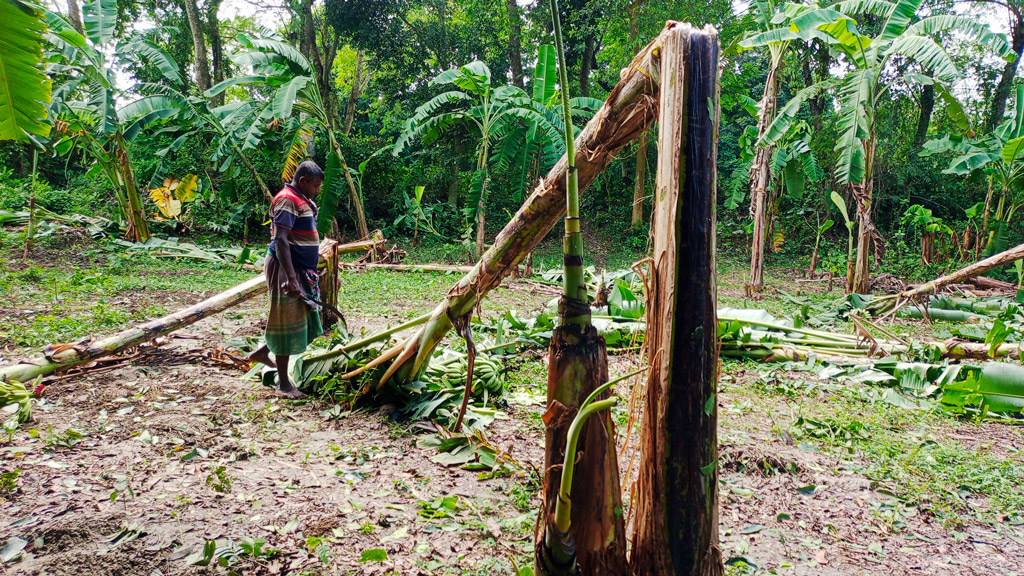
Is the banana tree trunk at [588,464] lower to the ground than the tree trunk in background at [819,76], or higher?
lower

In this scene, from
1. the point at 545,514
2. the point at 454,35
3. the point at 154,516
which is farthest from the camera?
the point at 454,35

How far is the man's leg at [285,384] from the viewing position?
11.8 feet

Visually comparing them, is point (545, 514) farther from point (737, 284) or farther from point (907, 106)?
point (907, 106)

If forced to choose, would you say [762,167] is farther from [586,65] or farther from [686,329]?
[586,65]

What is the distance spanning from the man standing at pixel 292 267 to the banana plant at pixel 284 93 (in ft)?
13.1

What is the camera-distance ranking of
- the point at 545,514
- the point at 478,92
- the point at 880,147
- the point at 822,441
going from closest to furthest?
Answer: the point at 545,514
the point at 822,441
the point at 478,92
the point at 880,147

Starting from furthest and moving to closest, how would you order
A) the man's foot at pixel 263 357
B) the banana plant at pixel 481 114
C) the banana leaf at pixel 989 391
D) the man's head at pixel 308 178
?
the banana plant at pixel 481 114 < the man's foot at pixel 263 357 < the man's head at pixel 308 178 < the banana leaf at pixel 989 391

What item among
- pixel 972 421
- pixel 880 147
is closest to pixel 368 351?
pixel 972 421

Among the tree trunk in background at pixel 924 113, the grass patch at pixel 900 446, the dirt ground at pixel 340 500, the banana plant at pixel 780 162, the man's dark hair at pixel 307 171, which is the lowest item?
the dirt ground at pixel 340 500

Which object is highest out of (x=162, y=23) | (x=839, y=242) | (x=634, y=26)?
(x=162, y=23)

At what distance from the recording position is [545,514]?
1.40 meters

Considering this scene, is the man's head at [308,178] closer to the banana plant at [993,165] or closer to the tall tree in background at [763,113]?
the tall tree in background at [763,113]

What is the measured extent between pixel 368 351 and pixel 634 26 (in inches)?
431

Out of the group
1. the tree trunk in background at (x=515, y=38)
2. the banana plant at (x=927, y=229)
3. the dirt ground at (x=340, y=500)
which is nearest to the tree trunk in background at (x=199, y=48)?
the tree trunk in background at (x=515, y=38)
